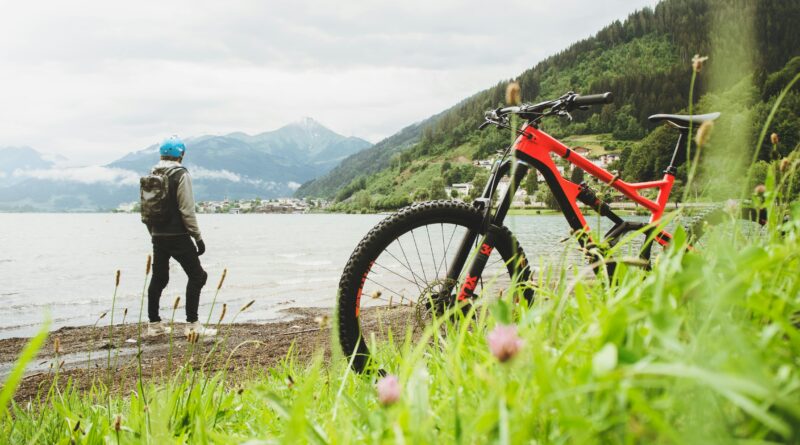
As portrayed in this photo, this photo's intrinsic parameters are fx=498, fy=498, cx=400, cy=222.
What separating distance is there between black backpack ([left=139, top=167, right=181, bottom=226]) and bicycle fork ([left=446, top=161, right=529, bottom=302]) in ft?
19.9

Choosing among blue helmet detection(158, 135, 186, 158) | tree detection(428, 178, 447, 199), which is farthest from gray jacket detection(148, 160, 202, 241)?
tree detection(428, 178, 447, 199)

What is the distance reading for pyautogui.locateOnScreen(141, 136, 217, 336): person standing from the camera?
7895mm

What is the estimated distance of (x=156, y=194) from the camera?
310 inches

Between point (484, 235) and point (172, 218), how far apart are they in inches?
254

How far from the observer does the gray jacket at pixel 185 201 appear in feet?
26.0

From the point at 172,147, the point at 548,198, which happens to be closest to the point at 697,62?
the point at 548,198

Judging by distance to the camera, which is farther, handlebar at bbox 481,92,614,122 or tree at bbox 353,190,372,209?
tree at bbox 353,190,372,209

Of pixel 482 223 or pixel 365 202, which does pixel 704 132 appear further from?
pixel 365 202

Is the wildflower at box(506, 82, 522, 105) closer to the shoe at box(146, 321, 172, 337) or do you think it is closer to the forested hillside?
the shoe at box(146, 321, 172, 337)

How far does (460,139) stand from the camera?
133875 millimetres

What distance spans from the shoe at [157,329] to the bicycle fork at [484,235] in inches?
273

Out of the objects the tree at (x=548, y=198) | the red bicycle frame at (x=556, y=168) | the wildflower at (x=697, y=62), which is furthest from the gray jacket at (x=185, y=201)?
the wildflower at (x=697, y=62)

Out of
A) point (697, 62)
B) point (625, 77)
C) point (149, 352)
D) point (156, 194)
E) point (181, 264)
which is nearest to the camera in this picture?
point (697, 62)

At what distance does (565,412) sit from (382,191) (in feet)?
423
